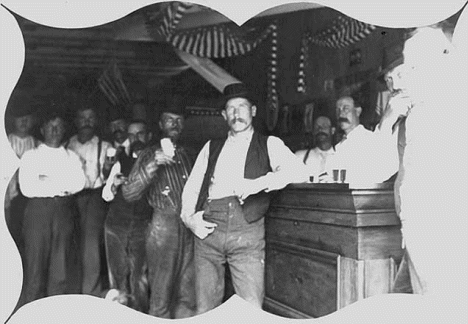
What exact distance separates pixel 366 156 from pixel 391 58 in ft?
1.05

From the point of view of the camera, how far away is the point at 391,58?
222 centimetres

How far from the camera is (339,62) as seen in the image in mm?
2189

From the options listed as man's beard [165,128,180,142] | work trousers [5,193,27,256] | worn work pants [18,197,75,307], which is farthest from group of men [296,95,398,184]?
work trousers [5,193,27,256]

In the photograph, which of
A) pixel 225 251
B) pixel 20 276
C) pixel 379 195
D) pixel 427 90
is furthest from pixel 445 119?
pixel 20 276

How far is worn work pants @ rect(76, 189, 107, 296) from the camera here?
207cm

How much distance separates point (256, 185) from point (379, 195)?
0.39m

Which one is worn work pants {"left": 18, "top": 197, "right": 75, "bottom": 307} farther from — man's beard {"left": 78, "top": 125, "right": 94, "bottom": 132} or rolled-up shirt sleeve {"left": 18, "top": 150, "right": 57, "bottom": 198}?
man's beard {"left": 78, "top": 125, "right": 94, "bottom": 132}

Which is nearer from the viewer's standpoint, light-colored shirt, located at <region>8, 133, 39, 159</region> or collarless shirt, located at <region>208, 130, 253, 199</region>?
light-colored shirt, located at <region>8, 133, 39, 159</region>

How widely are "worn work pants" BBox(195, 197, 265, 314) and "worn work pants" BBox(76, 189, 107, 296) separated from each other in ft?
0.96

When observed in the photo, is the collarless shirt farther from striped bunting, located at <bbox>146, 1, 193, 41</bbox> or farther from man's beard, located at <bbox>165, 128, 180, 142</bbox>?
striped bunting, located at <bbox>146, 1, 193, 41</bbox>

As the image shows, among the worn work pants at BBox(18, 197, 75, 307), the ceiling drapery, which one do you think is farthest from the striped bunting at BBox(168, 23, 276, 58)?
the worn work pants at BBox(18, 197, 75, 307)

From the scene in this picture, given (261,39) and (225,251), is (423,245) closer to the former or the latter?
(225,251)

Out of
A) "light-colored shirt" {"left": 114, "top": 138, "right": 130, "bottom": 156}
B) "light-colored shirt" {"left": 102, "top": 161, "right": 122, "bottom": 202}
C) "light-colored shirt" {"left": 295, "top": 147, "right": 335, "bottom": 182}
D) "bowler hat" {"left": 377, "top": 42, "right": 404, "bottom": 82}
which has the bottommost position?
"light-colored shirt" {"left": 102, "top": 161, "right": 122, "bottom": 202}

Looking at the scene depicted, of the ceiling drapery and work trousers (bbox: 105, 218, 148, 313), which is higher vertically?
the ceiling drapery
